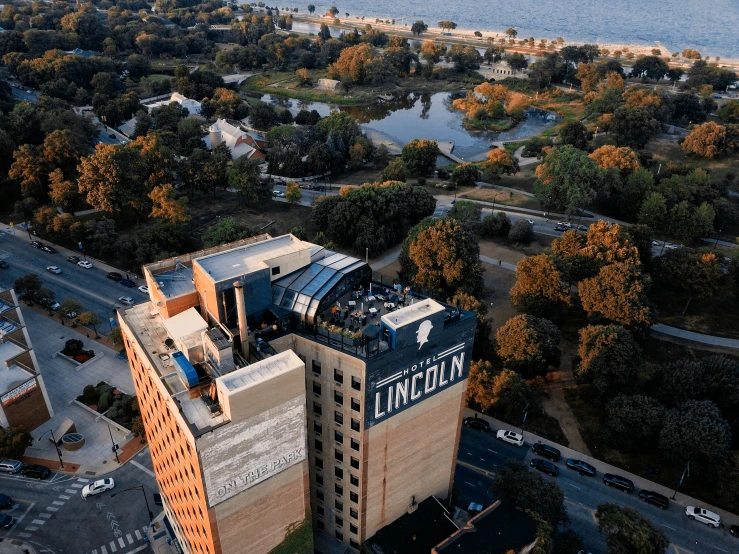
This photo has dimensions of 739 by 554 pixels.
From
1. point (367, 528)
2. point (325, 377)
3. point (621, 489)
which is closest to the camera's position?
point (325, 377)

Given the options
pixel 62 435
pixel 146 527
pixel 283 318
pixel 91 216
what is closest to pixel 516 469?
pixel 283 318

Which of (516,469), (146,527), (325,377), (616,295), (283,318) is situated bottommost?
(146,527)

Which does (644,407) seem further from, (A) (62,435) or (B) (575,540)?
(A) (62,435)

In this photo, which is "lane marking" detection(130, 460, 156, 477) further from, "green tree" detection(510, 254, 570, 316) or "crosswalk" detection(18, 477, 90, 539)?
"green tree" detection(510, 254, 570, 316)

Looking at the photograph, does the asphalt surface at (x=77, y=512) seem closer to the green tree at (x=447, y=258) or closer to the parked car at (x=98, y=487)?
the parked car at (x=98, y=487)

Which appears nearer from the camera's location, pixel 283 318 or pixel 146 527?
pixel 283 318

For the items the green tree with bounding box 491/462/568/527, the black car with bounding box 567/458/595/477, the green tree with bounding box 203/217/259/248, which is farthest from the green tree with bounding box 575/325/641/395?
the green tree with bounding box 203/217/259/248

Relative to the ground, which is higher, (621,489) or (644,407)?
(644,407)
